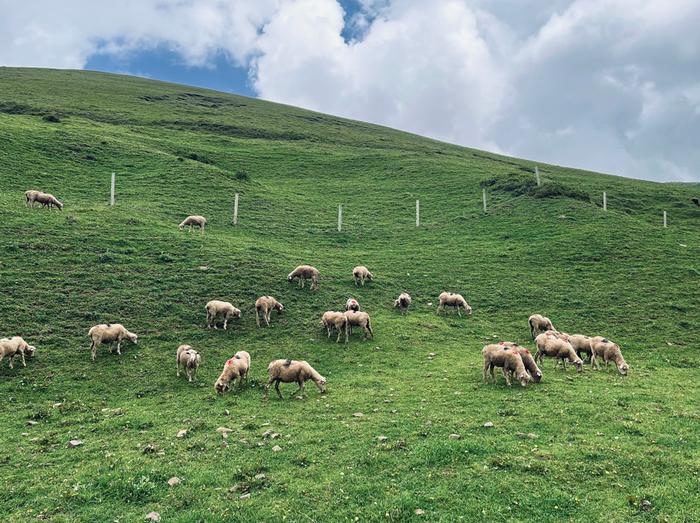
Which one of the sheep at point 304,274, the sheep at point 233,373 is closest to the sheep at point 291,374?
the sheep at point 233,373

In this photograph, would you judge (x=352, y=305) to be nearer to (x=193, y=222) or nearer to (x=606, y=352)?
(x=606, y=352)

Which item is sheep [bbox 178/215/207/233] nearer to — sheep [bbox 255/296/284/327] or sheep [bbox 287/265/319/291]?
sheep [bbox 287/265/319/291]

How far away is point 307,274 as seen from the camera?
28516 millimetres

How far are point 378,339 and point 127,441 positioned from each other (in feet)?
42.1

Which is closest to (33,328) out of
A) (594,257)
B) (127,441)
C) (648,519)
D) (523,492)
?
(127,441)

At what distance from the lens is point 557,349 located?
64.4 feet

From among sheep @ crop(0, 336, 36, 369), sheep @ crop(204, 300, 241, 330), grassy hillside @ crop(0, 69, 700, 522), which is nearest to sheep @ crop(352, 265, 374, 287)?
grassy hillside @ crop(0, 69, 700, 522)

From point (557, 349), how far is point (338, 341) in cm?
950

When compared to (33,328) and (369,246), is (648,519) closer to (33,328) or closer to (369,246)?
(33,328)

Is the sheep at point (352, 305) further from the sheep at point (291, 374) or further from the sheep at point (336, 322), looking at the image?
the sheep at point (291, 374)

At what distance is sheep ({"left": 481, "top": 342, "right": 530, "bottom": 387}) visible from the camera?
16.8 m

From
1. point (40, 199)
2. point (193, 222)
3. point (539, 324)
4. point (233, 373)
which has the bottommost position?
point (233, 373)

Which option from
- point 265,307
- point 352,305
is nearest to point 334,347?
point 352,305

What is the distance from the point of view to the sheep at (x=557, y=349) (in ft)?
63.6
